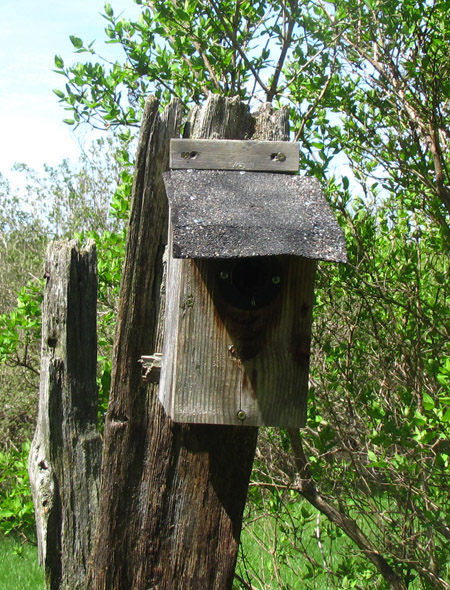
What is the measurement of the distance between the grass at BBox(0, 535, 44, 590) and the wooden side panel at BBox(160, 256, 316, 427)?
14.6ft

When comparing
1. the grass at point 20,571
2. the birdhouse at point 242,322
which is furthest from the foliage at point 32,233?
the birdhouse at point 242,322

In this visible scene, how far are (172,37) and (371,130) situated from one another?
1.37 metres

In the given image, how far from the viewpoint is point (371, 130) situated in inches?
180

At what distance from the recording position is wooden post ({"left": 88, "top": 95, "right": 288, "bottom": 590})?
231 centimetres

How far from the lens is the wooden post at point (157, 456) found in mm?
2309

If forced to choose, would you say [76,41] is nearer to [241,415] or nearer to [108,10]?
[108,10]

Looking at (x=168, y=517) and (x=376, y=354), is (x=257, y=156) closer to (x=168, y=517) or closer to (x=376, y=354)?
(x=168, y=517)

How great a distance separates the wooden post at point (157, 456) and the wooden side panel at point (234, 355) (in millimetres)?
310

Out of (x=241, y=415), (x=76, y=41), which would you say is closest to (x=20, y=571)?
(x=76, y=41)

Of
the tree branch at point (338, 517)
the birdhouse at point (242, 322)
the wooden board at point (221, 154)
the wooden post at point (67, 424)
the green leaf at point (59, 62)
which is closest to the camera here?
the birdhouse at point (242, 322)

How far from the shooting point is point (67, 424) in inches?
112

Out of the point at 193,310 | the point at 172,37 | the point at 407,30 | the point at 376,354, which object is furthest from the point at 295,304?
the point at 172,37

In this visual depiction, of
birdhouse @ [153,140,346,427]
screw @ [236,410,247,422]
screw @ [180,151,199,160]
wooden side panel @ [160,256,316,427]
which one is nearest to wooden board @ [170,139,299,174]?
screw @ [180,151,199,160]

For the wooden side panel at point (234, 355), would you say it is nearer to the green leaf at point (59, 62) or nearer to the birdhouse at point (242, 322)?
the birdhouse at point (242, 322)
